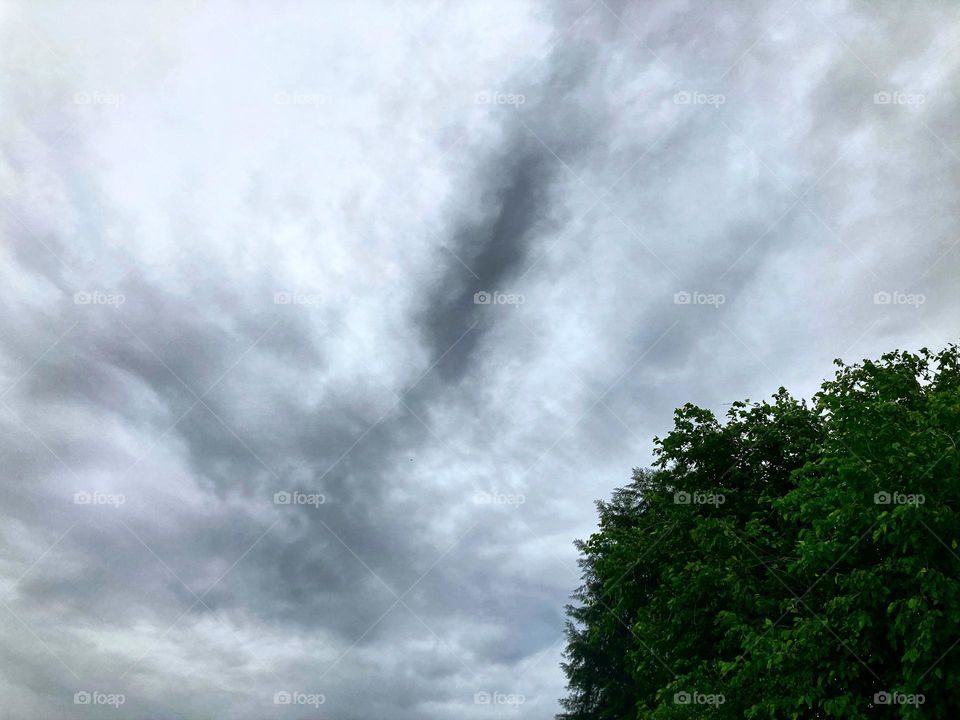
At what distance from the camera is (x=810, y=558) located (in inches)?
695

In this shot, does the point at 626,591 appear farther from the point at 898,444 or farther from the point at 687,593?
the point at 898,444

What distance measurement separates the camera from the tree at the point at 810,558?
16.2 metres

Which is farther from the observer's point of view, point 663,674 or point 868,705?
point 663,674

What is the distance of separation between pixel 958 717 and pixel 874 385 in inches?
318

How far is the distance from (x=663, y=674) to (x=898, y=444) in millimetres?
12055

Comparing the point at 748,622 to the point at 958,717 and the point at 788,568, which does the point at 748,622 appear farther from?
the point at 958,717

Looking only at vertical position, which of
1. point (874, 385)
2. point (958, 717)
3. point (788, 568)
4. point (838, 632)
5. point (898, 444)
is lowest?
point (958, 717)

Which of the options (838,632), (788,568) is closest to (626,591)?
(788,568)

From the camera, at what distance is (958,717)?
53.3 ft

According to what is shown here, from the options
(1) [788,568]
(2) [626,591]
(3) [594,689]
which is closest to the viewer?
(1) [788,568]

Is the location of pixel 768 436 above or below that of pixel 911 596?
above

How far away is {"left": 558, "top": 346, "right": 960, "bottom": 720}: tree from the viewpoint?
16156 mm

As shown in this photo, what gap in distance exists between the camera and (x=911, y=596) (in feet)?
53.3

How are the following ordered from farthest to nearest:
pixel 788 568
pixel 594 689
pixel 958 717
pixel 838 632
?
pixel 594 689, pixel 788 568, pixel 838 632, pixel 958 717
